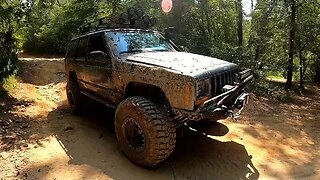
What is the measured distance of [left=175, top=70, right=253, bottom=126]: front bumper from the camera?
4238mm

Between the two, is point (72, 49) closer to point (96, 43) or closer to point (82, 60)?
point (82, 60)

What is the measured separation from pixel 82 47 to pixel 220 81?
348 centimetres

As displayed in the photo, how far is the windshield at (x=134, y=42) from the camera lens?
5641 millimetres

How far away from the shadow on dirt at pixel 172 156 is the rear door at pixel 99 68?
866 mm

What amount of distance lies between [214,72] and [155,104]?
1.02 metres

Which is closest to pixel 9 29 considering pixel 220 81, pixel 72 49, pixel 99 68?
pixel 72 49

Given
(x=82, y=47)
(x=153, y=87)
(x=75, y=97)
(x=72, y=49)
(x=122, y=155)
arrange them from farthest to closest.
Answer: (x=72, y=49), (x=75, y=97), (x=82, y=47), (x=122, y=155), (x=153, y=87)

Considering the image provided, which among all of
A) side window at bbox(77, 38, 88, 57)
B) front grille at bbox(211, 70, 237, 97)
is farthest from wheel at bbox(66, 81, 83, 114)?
front grille at bbox(211, 70, 237, 97)

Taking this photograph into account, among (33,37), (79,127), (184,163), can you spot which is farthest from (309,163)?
(33,37)

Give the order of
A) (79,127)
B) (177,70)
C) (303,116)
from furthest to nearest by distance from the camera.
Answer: (303,116) → (79,127) → (177,70)

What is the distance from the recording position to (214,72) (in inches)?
182

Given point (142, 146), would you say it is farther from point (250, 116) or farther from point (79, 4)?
point (79, 4)

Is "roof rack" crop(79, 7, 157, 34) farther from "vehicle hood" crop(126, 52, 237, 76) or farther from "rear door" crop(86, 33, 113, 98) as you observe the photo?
"vehicle hood" crop(126, 52, 237, 76)

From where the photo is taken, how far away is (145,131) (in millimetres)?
4500
